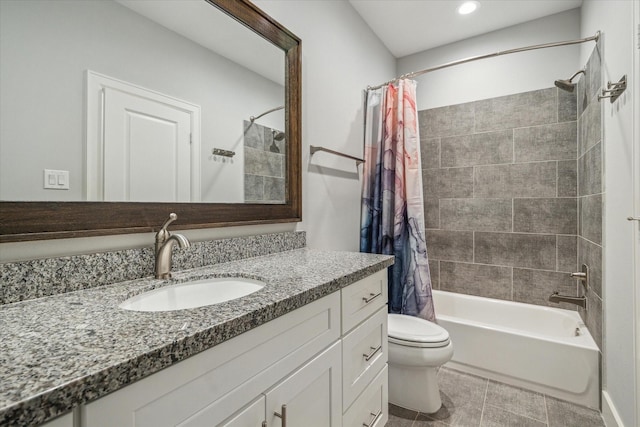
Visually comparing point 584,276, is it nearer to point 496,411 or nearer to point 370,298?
point 496,411

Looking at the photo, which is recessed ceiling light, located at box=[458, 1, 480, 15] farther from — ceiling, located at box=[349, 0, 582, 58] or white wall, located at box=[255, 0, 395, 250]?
white wall, located at box=[255, 0, 395, 250]

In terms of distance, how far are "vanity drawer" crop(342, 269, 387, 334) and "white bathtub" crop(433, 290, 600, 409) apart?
1098 mm

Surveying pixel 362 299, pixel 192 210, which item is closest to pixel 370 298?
pixel 362 299

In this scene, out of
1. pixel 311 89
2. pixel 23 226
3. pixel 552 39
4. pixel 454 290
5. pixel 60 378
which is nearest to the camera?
pixel 60 378

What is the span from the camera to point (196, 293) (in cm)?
104

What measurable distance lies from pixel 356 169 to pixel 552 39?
1.78 m

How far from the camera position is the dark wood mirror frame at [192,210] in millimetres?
805

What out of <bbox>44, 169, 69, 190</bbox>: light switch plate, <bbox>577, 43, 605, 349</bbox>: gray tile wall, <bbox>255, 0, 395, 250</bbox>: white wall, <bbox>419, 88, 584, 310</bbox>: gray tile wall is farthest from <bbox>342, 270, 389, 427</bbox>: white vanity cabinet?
<bbox>419, 88, 584, 310</bbox>: gray tile wall

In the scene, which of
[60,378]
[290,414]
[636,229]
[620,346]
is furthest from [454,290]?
[60,378]

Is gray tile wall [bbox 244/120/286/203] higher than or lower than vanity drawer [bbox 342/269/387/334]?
higher

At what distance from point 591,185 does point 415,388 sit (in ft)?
5.36

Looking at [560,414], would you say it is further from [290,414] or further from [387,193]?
[290,414]

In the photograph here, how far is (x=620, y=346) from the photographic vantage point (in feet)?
4.67

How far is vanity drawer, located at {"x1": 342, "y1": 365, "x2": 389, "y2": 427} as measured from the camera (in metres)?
1.16
